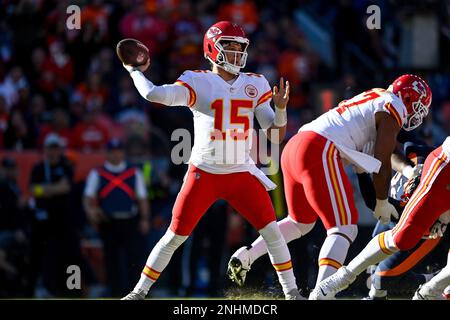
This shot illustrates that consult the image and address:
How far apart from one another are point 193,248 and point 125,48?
395 cm

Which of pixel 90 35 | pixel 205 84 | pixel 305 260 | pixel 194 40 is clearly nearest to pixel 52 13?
pixel 90 35

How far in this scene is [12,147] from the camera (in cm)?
1377

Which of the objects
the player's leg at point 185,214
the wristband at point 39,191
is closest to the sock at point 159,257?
the player's leg at point 185,214

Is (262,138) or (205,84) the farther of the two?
(262,138)

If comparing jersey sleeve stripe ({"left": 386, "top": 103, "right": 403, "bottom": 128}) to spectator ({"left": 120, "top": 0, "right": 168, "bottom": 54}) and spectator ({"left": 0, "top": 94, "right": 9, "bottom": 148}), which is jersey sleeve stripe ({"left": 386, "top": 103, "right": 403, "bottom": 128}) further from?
spectator ({"left": 120, "top": 0, "right": 168, "bottom": 54})

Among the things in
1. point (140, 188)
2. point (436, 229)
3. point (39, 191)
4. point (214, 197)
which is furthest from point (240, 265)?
point (39, 191)

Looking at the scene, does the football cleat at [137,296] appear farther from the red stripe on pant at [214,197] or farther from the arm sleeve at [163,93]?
the arm sleeve at [163,93]

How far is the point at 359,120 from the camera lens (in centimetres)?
843

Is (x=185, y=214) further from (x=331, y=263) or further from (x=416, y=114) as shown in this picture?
(x=416, y=114)

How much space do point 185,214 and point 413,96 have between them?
74.4 inches

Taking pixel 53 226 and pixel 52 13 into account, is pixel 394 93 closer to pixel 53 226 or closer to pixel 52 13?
pixel 53 226

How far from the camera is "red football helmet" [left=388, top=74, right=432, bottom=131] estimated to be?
8.48 m

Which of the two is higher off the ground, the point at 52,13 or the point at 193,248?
the point at 52,13

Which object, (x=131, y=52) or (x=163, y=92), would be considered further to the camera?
(x=131, y=52)
